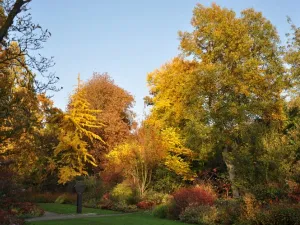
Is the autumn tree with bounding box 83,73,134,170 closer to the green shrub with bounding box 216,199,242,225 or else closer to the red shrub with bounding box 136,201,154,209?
the red shrub with bounding box 136,201,154,209

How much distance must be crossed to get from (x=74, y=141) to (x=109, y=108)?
7.12 metres

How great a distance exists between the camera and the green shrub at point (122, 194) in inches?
834

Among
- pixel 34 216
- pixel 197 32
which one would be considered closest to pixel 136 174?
pixel 34 216

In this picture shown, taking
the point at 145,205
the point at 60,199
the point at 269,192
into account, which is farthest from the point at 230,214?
the point at 60,199

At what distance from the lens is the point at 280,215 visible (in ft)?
37.6

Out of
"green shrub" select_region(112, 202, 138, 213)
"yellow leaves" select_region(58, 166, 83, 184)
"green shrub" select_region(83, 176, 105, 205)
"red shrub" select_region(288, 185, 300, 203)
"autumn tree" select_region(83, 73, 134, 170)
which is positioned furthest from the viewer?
"autumn tree" select_region(83, 73, 134, 170)

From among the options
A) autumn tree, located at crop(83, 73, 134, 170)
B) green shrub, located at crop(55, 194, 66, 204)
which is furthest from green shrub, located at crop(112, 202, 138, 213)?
autumn tree, located at crop(83, 73, 134, 170)

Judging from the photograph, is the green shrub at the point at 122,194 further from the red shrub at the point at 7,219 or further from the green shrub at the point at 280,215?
the red shrub at the point at 7,219

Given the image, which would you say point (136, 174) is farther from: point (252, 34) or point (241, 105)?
point (252, 34)

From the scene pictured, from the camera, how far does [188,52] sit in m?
23.2

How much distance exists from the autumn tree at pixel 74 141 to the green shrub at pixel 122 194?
22.7 ft

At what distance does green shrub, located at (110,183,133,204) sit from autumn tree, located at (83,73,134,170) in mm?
8825

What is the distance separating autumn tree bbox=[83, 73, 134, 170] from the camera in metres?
32.5

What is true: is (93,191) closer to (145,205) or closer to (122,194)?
(122,194)
